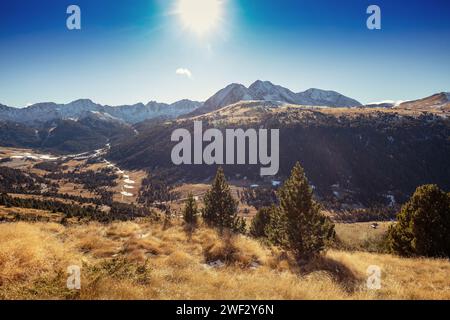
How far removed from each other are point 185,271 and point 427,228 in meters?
24.7

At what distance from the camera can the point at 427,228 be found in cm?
2555

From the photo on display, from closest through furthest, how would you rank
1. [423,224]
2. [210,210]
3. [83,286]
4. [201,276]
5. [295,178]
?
1. [83,286]
2. [201,276]
3. [295,178]
4. [423,224]
5. [210,210]

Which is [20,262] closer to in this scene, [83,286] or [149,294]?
[83,286]

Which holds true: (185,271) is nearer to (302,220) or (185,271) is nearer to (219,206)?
(302,220)

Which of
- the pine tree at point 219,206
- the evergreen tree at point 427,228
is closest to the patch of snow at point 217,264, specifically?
the evergreen tree at point 427,228

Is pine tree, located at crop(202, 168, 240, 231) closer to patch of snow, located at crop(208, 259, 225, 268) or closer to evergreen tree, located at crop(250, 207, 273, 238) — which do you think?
patch of snow, located at crop(208, 259, 225, 268)

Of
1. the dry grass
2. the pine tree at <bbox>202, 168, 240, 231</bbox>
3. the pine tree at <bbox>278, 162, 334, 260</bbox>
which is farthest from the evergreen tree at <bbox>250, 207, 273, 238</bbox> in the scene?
the dry grass

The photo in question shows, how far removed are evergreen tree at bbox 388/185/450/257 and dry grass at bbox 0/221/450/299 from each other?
8.55 meters

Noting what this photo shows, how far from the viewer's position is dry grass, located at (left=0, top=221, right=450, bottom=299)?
8953 mm

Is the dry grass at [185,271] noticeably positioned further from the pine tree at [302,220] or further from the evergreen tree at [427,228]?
the evergreen tree at [427,228]

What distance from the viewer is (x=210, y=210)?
3616 cm

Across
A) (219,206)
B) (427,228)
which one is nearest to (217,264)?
(219,206)
